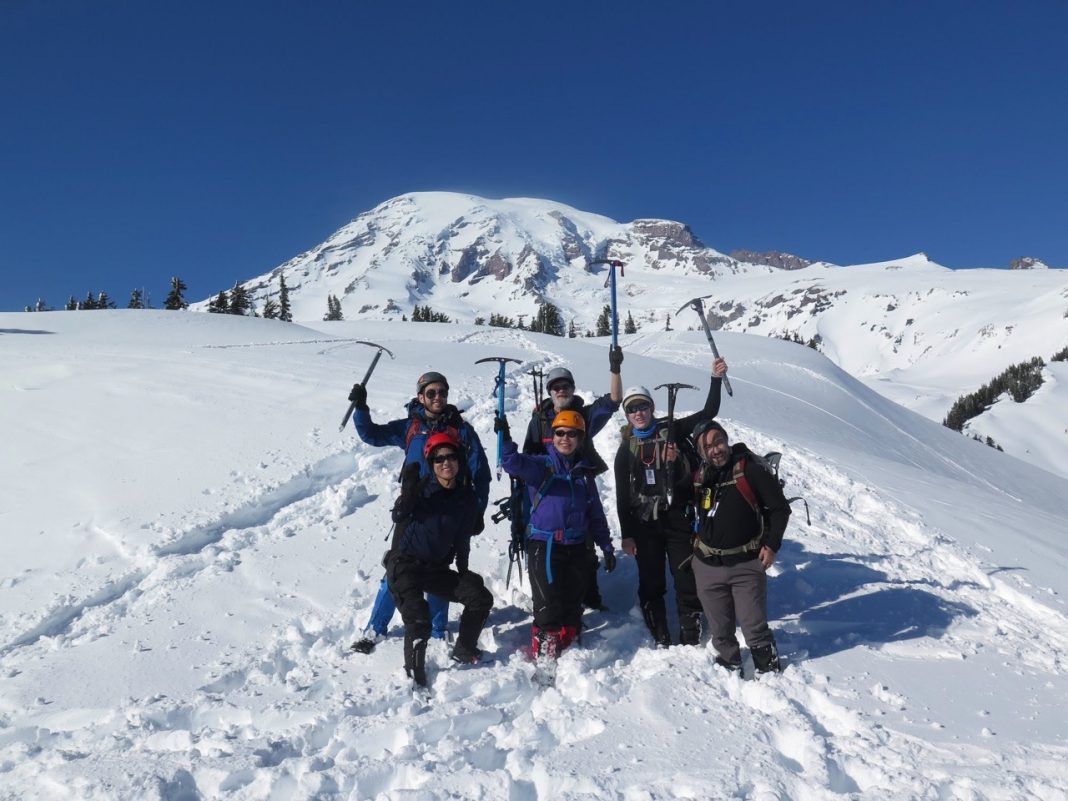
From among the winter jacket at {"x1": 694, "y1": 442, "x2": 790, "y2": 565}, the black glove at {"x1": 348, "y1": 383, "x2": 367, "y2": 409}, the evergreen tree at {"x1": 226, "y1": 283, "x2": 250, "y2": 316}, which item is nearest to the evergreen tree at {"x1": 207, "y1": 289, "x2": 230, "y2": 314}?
the evergreen tree at {"x1": 226, "y1": 283, "x2": 250, "y2": 316}

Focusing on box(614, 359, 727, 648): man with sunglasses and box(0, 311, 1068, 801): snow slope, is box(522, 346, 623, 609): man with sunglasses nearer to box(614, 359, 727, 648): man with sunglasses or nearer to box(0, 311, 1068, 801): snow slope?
box(614, 359, 727, 648): man with sunglasses

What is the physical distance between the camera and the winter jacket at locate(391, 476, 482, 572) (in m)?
5.42

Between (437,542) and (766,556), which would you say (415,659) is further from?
(766,556)

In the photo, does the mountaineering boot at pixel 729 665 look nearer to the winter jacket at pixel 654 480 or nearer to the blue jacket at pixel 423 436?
the winter jacket at pixel 654 480

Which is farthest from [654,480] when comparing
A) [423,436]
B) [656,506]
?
[423,436]

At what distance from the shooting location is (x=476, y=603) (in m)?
5.32

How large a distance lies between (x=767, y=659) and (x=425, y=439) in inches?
126

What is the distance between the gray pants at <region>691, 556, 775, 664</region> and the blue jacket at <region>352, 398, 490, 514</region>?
6.44 feet

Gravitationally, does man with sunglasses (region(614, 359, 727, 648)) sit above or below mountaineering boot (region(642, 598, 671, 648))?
above

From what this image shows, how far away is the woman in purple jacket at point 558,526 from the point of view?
211 inches

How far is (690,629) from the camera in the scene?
18.2 feet

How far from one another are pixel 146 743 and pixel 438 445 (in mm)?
2726

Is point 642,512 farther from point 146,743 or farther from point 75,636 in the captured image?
point 75,636

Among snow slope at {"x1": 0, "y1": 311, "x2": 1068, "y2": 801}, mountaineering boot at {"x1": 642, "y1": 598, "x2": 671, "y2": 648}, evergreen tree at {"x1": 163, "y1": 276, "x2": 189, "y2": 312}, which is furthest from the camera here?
evergreen tree at {"x1": 163, "y1": 276, "x2": 189, "y2": 312}
